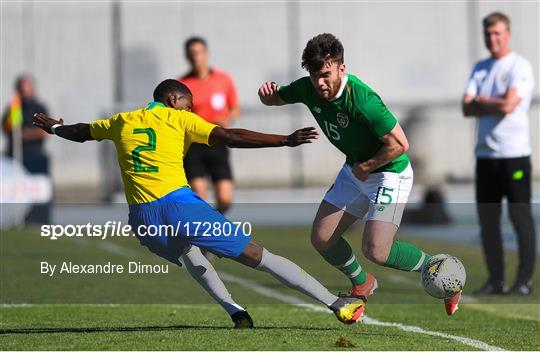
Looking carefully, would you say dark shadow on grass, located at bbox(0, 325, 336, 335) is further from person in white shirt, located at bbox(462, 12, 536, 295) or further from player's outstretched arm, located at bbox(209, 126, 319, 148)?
person in white shirt, located at bbox(462, 12, 536, 295)

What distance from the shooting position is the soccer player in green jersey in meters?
9.37

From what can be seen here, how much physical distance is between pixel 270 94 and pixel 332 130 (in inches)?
21.0

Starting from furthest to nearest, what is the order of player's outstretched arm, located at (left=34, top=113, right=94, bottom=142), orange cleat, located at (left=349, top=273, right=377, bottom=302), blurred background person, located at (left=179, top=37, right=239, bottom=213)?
1. blurred background person, located at (left=179, top=37, right=239, bottom=213)
2. orange cleat, located at (left=349, top=273, right=377, bottom=302)
3. player's outstretched arm, located at (left=34, top=113, right=94, bottom=142)

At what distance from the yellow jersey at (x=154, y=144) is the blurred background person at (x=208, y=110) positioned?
5259 mm

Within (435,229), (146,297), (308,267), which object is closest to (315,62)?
(146,297)

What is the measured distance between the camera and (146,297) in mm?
12250

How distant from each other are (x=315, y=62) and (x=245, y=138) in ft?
2.43

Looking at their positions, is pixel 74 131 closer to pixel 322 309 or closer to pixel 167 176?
pixel 167 176

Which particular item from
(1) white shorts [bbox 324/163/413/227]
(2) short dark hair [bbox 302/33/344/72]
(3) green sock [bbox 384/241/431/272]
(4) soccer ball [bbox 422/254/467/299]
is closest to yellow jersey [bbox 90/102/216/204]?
(2) short dark hair [bbox 302/33/344/72]

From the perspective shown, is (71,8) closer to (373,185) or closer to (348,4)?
(348,4)

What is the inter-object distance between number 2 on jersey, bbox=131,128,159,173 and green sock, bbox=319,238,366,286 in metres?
1.58

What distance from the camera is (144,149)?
9.19 metres

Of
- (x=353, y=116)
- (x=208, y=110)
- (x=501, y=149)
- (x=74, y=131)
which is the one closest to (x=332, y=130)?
(x=353, y=116)

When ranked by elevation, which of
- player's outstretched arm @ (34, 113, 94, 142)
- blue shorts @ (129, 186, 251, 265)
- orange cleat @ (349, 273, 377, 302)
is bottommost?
orange cleat @ (349, 273, 377, 302)
